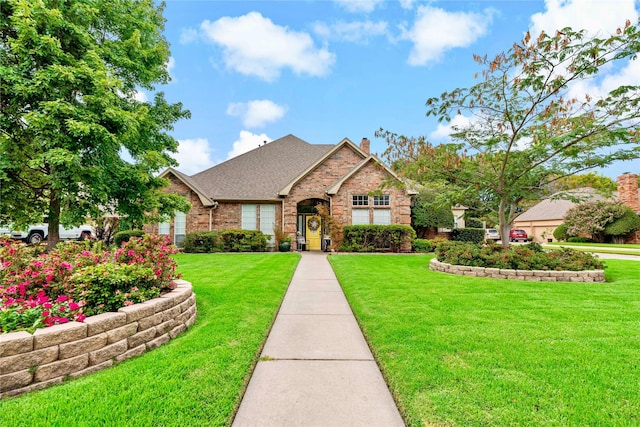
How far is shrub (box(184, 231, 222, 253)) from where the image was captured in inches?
612

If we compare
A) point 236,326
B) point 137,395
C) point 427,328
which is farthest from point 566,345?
point 137,395

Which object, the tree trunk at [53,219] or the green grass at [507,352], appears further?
the tree trunk at [53,219]

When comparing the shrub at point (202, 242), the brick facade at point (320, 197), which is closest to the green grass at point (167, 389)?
the shrub at point (202, 242)

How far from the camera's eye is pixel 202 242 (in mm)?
15578

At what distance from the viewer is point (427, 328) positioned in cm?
429

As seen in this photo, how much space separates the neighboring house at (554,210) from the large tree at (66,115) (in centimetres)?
3123

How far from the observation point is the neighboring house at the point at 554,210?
25375 mm

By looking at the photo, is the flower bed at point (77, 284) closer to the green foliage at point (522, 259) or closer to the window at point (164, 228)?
the green foliage at point (522, 259)

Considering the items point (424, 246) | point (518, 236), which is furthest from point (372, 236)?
point (518, 236)

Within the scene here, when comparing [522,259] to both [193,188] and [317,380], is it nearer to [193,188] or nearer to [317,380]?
[317,380]

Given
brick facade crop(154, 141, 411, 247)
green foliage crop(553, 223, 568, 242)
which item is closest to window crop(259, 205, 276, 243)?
brick facade crop(154, 141, 411, 247)

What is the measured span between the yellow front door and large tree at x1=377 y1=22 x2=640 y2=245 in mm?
8222

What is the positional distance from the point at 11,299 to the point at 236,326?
261cm

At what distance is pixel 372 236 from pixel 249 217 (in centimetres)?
699
